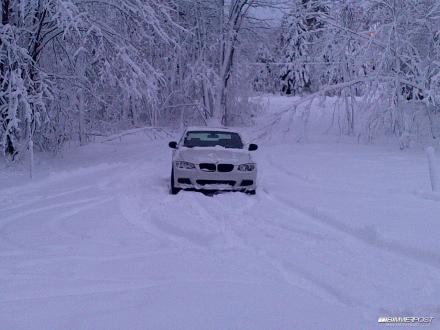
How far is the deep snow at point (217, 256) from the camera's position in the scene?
4582mm

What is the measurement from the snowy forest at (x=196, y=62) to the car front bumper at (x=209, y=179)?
4.81 metres

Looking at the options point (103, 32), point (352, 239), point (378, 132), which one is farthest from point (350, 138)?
point (352, 239)

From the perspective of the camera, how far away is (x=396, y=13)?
63.4ft

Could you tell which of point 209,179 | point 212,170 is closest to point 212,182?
point 209,179

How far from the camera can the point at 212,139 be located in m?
12.6

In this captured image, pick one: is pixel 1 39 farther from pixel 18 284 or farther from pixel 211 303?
pixel 211 303

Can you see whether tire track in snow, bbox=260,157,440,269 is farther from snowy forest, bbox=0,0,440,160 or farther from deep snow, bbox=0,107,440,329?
snowy forest, bbox=0,0,440,160

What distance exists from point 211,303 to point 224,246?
2.04m

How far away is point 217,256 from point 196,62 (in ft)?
69.9

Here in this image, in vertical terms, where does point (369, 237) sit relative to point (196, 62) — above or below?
below

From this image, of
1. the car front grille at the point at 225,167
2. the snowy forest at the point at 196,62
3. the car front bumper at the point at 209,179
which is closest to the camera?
the car front bumper at the point at 209,179

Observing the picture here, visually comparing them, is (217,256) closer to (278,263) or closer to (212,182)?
(278,263)

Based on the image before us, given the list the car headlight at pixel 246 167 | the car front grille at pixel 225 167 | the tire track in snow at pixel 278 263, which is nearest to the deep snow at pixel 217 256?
the tire track in snow at pixel 278 263

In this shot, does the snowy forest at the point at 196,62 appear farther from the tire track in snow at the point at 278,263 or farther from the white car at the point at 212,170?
the tire track in snow at the point at 278,263
